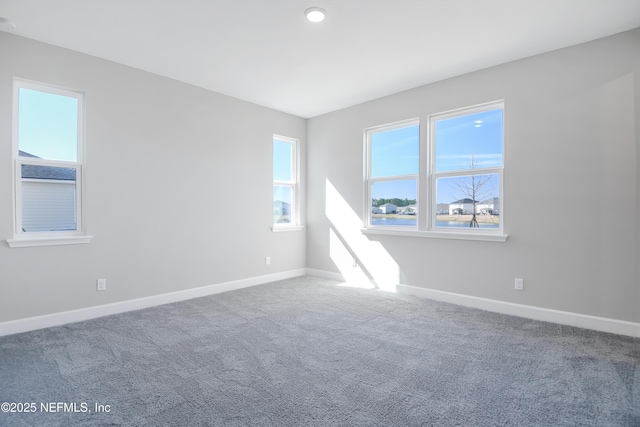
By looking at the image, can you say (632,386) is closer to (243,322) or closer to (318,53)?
(243,322)

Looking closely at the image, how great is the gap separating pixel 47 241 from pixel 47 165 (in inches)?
29.7

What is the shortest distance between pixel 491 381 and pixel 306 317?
71.6 inches

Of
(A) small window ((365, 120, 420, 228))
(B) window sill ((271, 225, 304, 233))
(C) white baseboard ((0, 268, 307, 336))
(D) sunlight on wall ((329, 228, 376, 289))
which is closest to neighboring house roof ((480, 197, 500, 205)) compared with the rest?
(A) small window ((365, 120, 420, 228))

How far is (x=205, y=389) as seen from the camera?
205cm

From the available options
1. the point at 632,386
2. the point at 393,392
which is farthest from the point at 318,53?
the point at 632,386

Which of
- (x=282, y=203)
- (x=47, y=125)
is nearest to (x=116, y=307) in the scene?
(x=47, y=125)

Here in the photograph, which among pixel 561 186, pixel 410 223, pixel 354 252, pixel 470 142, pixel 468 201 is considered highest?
pixel 470 142

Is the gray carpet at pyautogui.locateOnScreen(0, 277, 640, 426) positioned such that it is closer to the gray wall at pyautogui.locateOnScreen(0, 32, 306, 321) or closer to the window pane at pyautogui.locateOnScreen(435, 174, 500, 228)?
the gray wall at pyautogui.locateOnScreen(0, 32, 306, 321)

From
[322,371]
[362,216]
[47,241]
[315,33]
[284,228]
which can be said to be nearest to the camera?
[322,371]

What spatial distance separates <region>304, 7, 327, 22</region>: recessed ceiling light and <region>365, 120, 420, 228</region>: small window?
2.12 meters

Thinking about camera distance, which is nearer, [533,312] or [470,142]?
[533,312]

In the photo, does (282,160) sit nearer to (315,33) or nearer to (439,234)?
(315,33)

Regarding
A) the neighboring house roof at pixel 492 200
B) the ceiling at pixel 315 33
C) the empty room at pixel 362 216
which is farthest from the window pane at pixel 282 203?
the neighboring house roof at pixel 492 200

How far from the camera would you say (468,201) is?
12.7 feet
